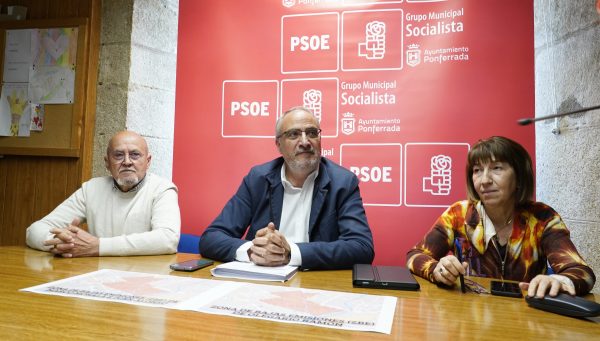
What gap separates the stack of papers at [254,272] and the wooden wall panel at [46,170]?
2132 millimetres

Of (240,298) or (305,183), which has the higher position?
(305,183)

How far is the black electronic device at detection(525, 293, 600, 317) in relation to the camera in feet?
3.09

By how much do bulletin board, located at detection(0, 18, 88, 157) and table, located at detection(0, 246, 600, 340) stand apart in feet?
6.58

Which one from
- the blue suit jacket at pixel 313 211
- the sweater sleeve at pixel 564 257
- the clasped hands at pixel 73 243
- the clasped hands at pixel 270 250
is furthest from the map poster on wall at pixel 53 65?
the sweater sleeve at pixel 564 257

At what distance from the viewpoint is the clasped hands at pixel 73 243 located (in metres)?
1.58

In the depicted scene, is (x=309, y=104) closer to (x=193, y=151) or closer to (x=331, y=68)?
(x=331, y=68)

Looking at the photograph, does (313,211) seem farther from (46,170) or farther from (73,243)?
(46,170)

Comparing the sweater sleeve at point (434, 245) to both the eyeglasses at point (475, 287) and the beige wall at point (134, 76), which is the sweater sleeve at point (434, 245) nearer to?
the eyeglasses at point (475, 287)

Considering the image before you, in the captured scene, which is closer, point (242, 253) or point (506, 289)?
point (506, 289)

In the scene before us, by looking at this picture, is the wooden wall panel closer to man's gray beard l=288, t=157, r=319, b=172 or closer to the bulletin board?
the bulletin board

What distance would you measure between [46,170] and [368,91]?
8.31 feet

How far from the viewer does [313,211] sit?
76.8 inches

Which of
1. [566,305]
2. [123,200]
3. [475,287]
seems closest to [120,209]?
[123,200]

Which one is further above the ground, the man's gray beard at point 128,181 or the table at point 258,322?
the man's gray beard at point 128,181
